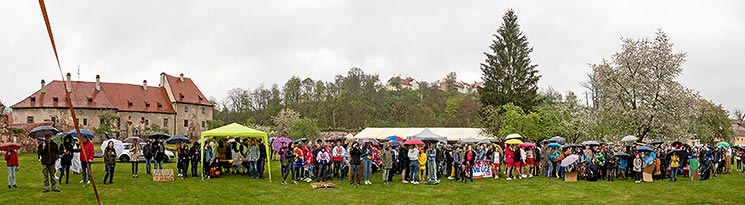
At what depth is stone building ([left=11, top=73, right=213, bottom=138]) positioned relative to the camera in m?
62.2

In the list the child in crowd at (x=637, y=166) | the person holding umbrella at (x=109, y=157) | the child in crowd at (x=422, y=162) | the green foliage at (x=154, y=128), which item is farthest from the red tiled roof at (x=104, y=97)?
the child in crowd at (x=637, y=166)

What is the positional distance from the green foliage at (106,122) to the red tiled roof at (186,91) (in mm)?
10723

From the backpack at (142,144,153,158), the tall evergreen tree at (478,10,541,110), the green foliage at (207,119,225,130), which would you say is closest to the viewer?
the backpack at (142,144,153,158)

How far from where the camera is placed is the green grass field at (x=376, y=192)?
15.0m

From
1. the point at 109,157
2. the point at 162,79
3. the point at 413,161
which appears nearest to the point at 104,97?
the point at 162,79

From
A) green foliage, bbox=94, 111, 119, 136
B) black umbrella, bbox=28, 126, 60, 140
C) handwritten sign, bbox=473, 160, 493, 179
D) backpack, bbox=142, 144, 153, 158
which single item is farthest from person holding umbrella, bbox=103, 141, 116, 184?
green foliage, bbox=94, 111, 119, 136

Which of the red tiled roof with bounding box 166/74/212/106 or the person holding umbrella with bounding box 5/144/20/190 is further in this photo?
the red tiled roof with bounding box 166/74/212/106

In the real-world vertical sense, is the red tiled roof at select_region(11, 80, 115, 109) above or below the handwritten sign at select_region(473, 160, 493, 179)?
above

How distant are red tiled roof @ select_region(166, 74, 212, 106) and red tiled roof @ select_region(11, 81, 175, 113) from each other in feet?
4.38

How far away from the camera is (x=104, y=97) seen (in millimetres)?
65562

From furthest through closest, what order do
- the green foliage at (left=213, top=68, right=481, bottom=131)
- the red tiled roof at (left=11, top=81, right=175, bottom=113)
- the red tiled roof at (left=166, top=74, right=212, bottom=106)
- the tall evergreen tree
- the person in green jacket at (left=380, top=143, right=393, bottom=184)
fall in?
the green foliage at (left=213, top=68, right=481, bottom=131)
the red tiled roof at (left=166, top=74, right=212, bottom=106)
the red tiled roof at (left=11, top=81, right=175, bottom=113)
the tall evergreen tree
the person in green jacket at (left=380, top=143, right=393, bottom=184)

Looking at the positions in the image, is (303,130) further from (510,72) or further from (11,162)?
(11,162)

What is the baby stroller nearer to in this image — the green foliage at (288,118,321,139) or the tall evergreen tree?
the tall evergreen tree

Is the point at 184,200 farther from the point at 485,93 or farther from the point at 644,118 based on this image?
the point at 485,93
